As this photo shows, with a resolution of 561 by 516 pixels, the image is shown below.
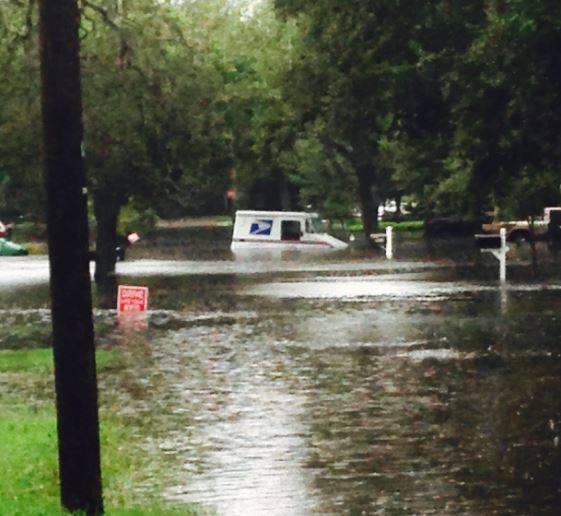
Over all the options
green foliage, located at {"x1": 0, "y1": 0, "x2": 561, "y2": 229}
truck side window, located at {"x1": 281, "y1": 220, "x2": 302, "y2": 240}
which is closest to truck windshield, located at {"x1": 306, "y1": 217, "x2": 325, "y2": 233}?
truck side window, located at {"x1": 281, "y1": 220, "x2": 302, "y2": 240}

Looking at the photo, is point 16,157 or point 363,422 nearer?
point 363,422

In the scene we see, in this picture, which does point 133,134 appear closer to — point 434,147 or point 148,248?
point 434,147

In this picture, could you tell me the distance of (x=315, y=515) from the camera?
9.96m

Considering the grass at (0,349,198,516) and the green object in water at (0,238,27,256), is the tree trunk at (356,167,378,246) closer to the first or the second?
the green object in water at (0,238,27,256)

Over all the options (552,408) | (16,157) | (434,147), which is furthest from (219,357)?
(434,147)

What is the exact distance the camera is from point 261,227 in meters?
71.6

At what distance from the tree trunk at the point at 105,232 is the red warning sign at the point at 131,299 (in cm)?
1050

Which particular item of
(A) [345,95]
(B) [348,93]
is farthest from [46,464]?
(A) [345,95]

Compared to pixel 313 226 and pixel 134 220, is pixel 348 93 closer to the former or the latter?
pixel 313 226

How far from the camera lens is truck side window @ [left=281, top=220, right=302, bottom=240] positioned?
233 ft

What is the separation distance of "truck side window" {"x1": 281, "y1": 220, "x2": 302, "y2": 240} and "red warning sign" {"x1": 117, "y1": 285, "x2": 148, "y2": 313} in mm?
40266

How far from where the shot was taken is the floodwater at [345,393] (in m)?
11.0

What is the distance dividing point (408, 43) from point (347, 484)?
23.6 metres

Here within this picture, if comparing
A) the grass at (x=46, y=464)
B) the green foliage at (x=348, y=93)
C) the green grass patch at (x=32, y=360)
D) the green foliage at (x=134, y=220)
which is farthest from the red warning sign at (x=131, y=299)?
Result: the green foliage at (x=134, y=220)
